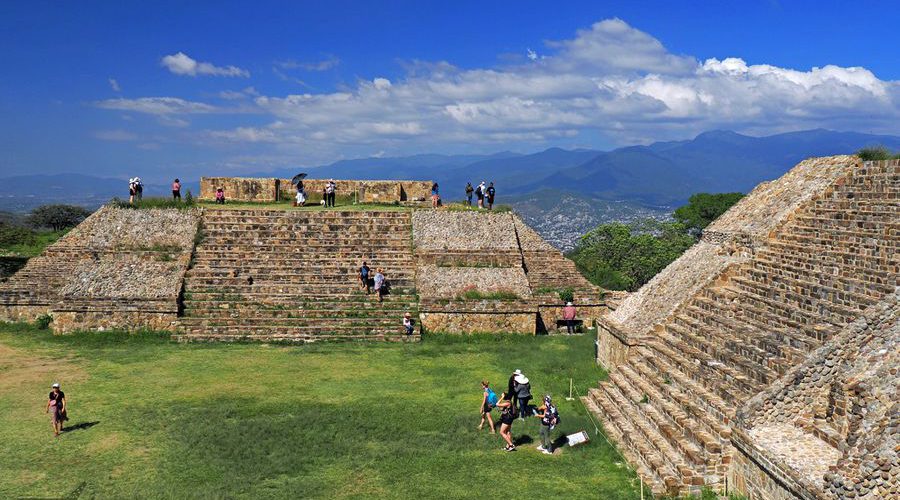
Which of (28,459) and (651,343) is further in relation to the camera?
(651,343)

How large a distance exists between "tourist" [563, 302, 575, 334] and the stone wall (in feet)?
47.5

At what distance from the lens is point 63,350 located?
18.7m

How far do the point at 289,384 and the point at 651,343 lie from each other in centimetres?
890

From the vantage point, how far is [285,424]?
12.8 metres

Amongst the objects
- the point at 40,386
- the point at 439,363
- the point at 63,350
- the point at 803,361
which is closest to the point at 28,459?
the point at 40,386

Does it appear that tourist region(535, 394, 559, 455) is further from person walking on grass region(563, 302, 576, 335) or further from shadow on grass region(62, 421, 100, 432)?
person walking on grass region(563, 302, 576, 335)

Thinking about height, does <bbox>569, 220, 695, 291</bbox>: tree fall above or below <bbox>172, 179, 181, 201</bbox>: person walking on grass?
below

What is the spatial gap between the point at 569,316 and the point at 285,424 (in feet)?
38.4

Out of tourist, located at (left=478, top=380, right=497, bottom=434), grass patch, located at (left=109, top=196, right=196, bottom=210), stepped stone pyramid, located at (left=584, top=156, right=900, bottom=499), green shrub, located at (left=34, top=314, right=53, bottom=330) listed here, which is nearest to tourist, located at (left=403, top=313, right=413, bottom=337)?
stepped stone pyramid, located at (left=584, top=156, right=900, bottom=499)

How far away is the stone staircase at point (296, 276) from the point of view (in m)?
20.0

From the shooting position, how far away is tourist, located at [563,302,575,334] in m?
21.5

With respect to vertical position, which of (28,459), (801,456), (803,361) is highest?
(803,361)

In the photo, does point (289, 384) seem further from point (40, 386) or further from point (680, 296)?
point (680, 296)

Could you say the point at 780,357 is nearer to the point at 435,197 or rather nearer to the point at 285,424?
the point at 285,424
